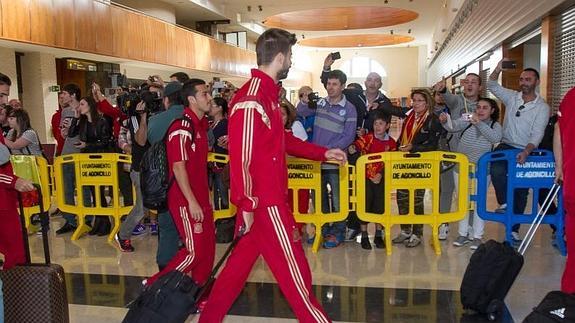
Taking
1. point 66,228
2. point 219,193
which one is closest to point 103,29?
point 66,228

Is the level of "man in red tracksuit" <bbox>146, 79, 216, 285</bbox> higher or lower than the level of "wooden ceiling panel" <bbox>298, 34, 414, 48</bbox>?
lower

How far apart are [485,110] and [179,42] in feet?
43.6

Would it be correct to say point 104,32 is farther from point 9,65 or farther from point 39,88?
point 9,65

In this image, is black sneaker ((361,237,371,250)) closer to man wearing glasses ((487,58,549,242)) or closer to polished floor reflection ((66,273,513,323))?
polished floor reflection ((66,273,513,323))

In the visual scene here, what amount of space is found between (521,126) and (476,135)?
433 millimetres

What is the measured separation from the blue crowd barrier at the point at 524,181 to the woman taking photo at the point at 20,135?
4.80 metres

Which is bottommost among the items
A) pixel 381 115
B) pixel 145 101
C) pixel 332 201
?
pixel 332 201

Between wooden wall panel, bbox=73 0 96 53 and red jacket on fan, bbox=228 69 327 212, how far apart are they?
394 inches

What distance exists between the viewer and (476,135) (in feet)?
16.6

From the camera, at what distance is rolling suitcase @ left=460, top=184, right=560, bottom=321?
311 centimetres

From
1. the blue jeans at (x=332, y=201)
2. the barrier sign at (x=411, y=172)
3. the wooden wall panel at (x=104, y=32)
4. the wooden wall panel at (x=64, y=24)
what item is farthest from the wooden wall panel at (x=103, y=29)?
the barrier sign at (x=411, y=172)

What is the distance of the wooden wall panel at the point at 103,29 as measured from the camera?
1195cm

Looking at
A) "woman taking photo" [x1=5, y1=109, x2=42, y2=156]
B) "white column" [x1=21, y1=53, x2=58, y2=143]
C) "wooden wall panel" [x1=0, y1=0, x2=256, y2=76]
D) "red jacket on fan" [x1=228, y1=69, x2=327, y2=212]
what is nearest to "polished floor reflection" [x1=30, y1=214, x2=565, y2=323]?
"woman taking photo" [x1=5, y1=109, x2=42, y2=156]

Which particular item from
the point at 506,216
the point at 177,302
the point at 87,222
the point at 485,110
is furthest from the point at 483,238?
the point at 87,222
